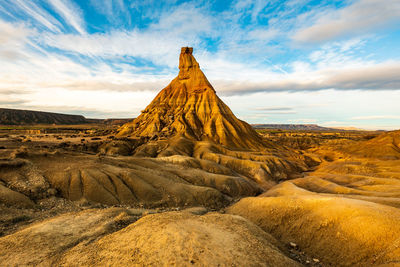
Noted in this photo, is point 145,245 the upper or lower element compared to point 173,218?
upper

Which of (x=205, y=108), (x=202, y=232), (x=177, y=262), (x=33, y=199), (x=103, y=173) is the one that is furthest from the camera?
(x=205, y=108)

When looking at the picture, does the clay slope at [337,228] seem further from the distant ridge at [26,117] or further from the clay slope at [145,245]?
the distant ridge at [26,117]

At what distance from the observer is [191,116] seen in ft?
264

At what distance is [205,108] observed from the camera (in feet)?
275

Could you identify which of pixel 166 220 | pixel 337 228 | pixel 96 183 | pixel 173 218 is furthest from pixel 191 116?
pixel 166 220

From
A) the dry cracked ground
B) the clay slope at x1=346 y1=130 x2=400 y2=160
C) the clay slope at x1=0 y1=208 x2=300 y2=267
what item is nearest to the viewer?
the clay slope at x1=0 y1=208 x2=300 y2=267

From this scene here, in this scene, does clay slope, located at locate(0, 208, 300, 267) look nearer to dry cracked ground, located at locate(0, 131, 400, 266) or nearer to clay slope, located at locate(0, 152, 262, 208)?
dry cracked ground, located at locate(0, 131, 400, 266)

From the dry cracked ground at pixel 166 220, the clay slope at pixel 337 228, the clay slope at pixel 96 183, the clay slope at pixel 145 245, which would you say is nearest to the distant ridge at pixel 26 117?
the dry cracked ground at pixel 166 220

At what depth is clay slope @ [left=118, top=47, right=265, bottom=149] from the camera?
242 ft

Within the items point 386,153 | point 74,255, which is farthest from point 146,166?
point 386,153

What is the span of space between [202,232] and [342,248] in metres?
10.3

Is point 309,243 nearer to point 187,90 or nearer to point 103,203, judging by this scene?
point 103,203

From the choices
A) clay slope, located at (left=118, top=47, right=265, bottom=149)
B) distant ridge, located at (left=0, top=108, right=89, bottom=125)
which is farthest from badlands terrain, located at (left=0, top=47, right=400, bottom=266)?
distant ridge, located at (left=0, top=108, right=89, bottom=125)

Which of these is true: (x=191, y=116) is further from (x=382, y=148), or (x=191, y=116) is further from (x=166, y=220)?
(x=382, y=148)
